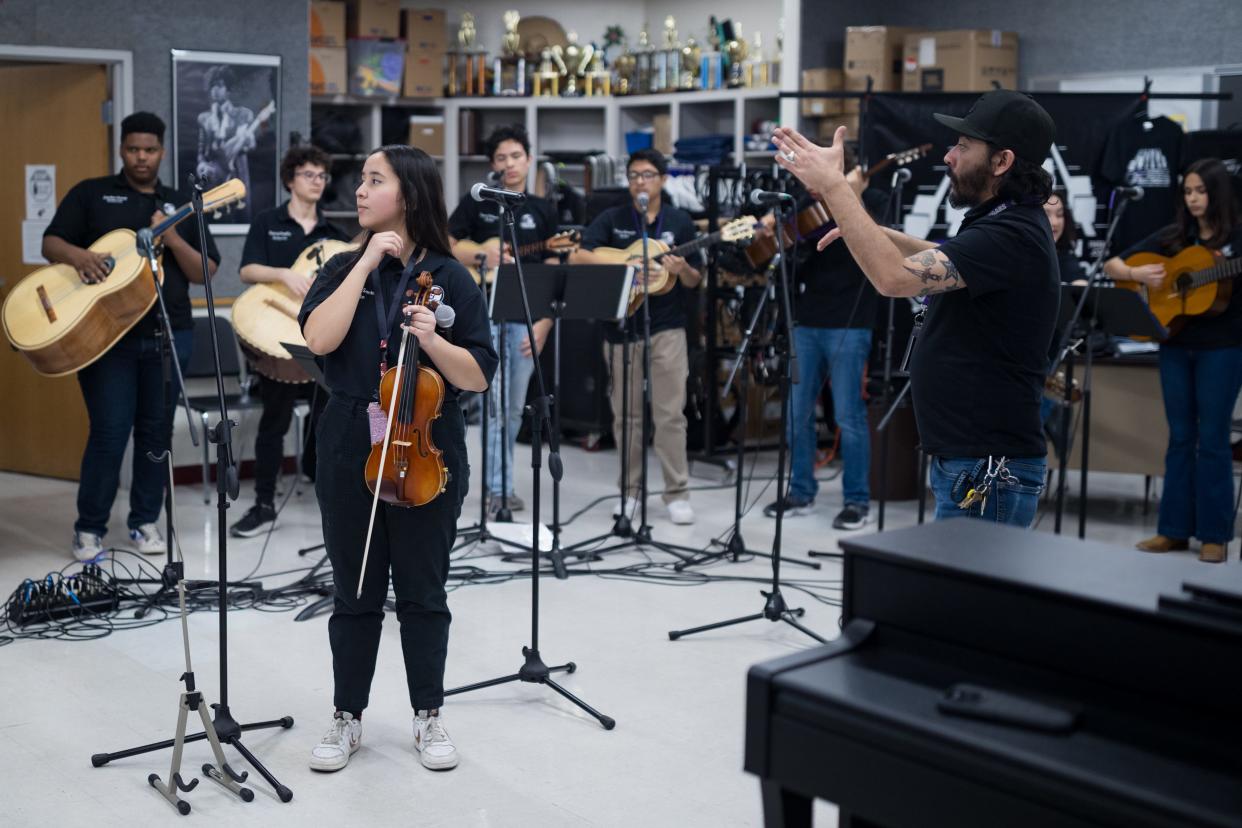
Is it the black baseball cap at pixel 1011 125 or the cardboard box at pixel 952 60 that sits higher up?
the cardboard box at pixel 952 60

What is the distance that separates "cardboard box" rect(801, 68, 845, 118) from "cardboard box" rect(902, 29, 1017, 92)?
44 centimetres

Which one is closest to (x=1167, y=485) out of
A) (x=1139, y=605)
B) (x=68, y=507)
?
(x=1139, y=605)

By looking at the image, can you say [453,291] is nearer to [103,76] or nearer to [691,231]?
[691,231]

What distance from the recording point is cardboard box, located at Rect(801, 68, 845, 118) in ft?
28.6

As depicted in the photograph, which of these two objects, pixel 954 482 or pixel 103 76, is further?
pixel 103 76

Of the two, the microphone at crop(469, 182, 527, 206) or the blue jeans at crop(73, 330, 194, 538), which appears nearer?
the microphone at crop(469, 182, 527, 206)

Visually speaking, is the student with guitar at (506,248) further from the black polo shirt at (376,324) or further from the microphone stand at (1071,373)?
the black polo shirt at (376,324)

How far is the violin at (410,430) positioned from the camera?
331cm

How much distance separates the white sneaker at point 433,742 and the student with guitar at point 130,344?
241cm

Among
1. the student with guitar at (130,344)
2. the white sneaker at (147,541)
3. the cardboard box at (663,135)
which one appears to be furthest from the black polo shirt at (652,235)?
the cardboard box at (663,135)

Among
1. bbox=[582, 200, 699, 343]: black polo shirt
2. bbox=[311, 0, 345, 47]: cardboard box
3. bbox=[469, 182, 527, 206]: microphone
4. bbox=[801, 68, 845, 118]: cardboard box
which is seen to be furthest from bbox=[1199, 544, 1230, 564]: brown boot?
bbox=[311, 0, 345, 47]: cardboard box

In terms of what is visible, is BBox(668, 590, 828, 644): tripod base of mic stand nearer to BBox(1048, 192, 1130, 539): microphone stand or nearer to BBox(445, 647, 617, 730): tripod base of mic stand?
BBox(445, 647, 617, 730): tripod base of mic stand

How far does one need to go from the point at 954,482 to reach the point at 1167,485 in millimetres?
3399

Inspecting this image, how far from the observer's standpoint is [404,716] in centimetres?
399
